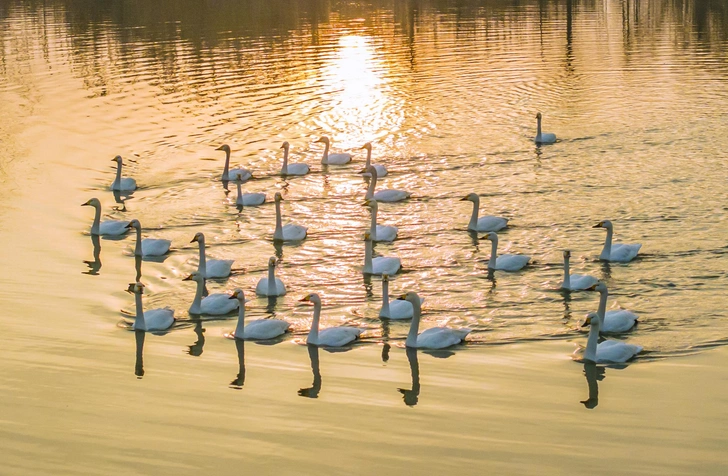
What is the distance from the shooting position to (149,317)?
1695cm

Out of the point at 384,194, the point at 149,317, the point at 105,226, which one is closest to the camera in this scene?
the point at 149,317

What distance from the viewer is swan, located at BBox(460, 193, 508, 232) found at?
21484mm

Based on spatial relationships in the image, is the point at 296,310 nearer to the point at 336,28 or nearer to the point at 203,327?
the point at 203,327

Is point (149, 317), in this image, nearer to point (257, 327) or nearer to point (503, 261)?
point (257, 327)

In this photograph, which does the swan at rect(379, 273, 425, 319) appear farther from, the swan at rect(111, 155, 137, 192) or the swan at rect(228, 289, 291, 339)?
the swan at rect(111, 155, 137, 192)

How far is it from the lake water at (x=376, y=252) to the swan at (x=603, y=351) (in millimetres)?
251

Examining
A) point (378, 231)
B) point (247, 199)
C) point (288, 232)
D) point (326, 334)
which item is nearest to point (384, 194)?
point (378, 231)

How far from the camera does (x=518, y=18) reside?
53.9 metres

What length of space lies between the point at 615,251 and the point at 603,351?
15.1ft

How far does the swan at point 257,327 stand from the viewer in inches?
642

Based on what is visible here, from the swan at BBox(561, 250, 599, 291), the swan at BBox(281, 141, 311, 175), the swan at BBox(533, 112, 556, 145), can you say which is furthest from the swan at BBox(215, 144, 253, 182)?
the swan at BBox(561, 250, 599, 291)

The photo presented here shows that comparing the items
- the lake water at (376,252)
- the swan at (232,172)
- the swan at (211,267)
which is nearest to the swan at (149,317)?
the lake water at (376,252)

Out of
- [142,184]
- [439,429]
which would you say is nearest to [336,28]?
[142,184]

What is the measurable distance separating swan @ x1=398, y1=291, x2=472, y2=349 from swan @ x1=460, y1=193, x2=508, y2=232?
5.63 meters
